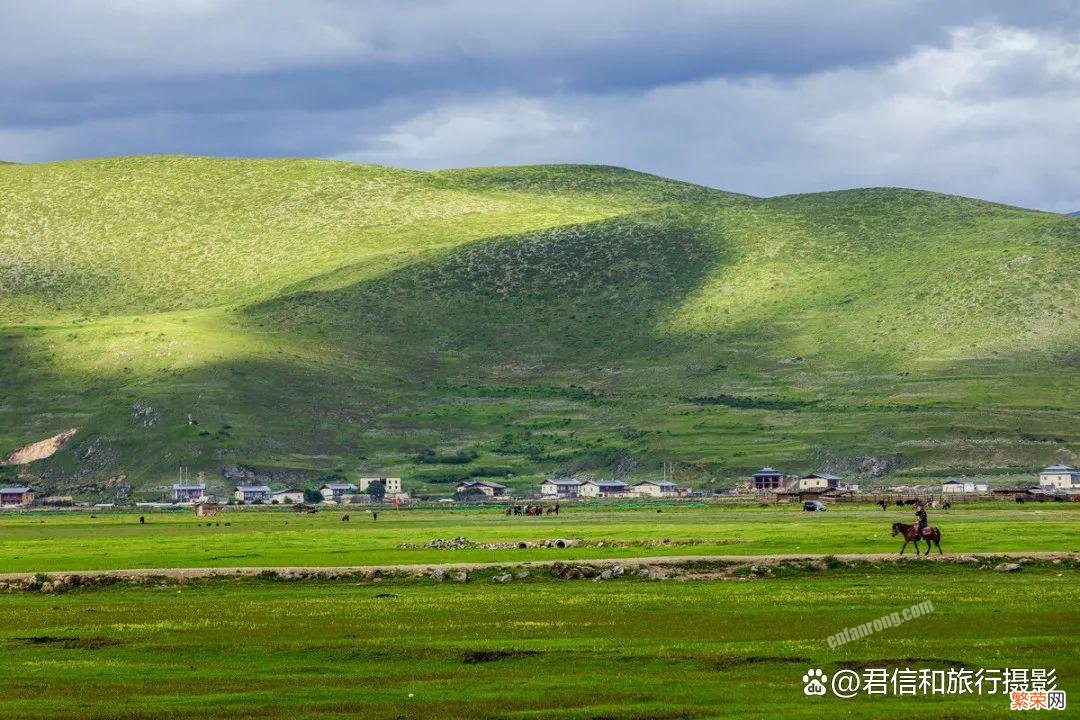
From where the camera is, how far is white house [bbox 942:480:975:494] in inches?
7421

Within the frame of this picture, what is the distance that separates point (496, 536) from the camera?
3903 inches

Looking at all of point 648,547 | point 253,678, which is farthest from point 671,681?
point 648,547

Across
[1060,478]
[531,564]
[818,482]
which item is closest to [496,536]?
[531,564]

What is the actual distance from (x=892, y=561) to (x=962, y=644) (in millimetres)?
26035

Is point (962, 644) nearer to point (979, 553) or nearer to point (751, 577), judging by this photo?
point (751, 577)

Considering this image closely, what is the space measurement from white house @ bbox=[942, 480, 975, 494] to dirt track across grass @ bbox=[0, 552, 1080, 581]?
402ft

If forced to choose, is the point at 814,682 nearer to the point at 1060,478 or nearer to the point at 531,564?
the point at 531,564

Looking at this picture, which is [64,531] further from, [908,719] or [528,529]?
[908,719]

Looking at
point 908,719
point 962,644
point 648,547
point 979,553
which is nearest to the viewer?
point 908,719

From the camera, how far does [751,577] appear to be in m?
63.5

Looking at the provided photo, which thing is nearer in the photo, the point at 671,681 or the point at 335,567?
the point at 671,681

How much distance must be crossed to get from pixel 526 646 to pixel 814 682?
32.7 ft

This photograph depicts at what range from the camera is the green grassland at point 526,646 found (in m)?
34.7

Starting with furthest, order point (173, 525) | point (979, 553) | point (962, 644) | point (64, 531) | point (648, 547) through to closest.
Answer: point (173, 525)
point (64, 531)
point (648, 547)
point (979, 553)
point (962, 644)
